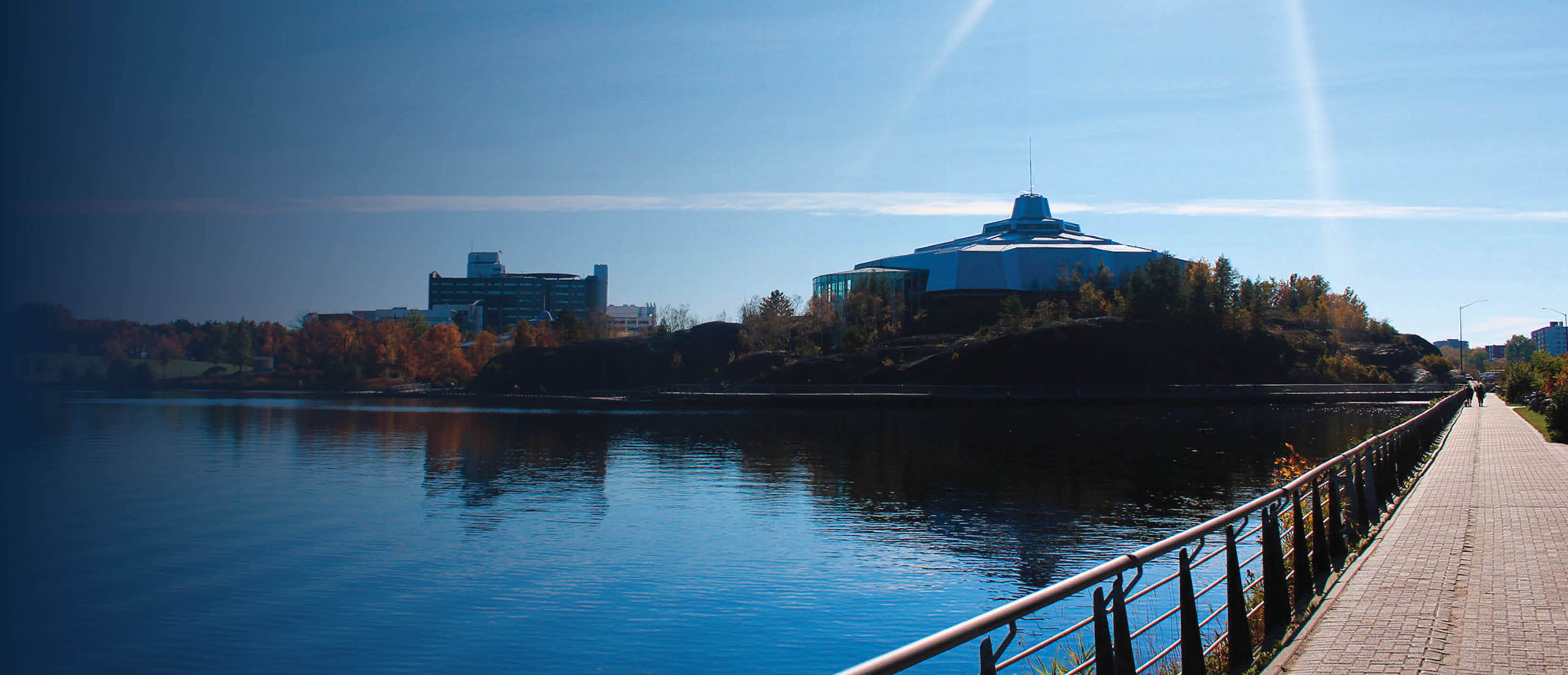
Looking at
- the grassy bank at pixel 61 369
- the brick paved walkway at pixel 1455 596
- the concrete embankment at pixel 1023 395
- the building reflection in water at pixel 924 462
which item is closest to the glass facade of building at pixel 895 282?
the concrete embankment at pixel 1023 395

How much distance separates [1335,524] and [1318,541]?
4.15 feet

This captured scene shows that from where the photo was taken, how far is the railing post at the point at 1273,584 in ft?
28.8

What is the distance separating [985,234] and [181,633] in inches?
6249

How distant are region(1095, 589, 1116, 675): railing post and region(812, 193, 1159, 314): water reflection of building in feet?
465

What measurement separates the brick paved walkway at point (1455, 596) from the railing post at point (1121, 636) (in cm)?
184

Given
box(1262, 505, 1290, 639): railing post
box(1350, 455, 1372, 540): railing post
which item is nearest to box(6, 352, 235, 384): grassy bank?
box(1350, 455, 1372, 540): railing post

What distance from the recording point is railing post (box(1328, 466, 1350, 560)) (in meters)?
12.4

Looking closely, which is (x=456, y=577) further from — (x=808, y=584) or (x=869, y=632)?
(x=869, y=632)

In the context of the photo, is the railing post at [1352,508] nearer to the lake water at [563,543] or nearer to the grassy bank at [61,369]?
the lake water at [563,543]

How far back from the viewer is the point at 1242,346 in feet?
410

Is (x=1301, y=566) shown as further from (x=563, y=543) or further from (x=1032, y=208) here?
(x=1032, y=208)

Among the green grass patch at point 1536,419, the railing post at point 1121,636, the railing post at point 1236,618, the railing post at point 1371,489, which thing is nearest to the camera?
the railing post at point 1121,636

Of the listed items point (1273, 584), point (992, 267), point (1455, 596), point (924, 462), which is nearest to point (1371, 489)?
point (1455, 596)

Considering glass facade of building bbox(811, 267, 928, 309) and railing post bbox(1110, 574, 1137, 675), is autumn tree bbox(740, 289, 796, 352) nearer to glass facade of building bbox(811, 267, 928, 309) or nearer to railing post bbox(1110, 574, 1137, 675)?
glass facade of building bbox(811, 267, 928, 309)
